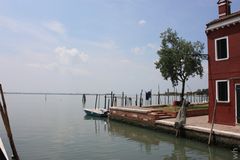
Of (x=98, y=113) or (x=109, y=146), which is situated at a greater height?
(x=98, y=113)

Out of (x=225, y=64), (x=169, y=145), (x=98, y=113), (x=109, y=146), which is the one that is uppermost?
(x=225, y=64)

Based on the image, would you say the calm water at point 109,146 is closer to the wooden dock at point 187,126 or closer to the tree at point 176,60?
the wooden dock at point 187,126

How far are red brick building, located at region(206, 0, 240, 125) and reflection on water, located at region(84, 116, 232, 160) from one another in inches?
120

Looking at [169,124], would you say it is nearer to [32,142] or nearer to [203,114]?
[203,114]

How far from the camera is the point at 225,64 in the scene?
19.5 meters

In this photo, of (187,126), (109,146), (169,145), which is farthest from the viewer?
(187,126)

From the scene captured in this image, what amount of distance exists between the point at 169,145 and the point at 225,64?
20.2 ft

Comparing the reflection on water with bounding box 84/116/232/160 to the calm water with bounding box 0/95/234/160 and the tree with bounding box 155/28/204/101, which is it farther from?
the tree with bounding box 155/28/204/101

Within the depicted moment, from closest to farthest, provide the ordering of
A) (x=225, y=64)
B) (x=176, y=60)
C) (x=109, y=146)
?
(x=109, y=146), (x=225, y=64), (x=176, y=60)

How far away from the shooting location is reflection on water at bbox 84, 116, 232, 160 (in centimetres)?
1591

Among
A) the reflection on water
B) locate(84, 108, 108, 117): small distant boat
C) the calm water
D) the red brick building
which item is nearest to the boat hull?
locate(84, 108, 108, 117): small distant boat

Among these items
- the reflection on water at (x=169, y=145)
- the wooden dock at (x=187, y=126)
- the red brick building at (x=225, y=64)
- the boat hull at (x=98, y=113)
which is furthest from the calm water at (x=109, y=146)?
the boat hull at (x=98, y=113)

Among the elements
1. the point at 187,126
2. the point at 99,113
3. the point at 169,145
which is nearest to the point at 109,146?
the point at 169,145

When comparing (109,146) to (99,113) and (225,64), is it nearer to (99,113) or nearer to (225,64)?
(225,64)
